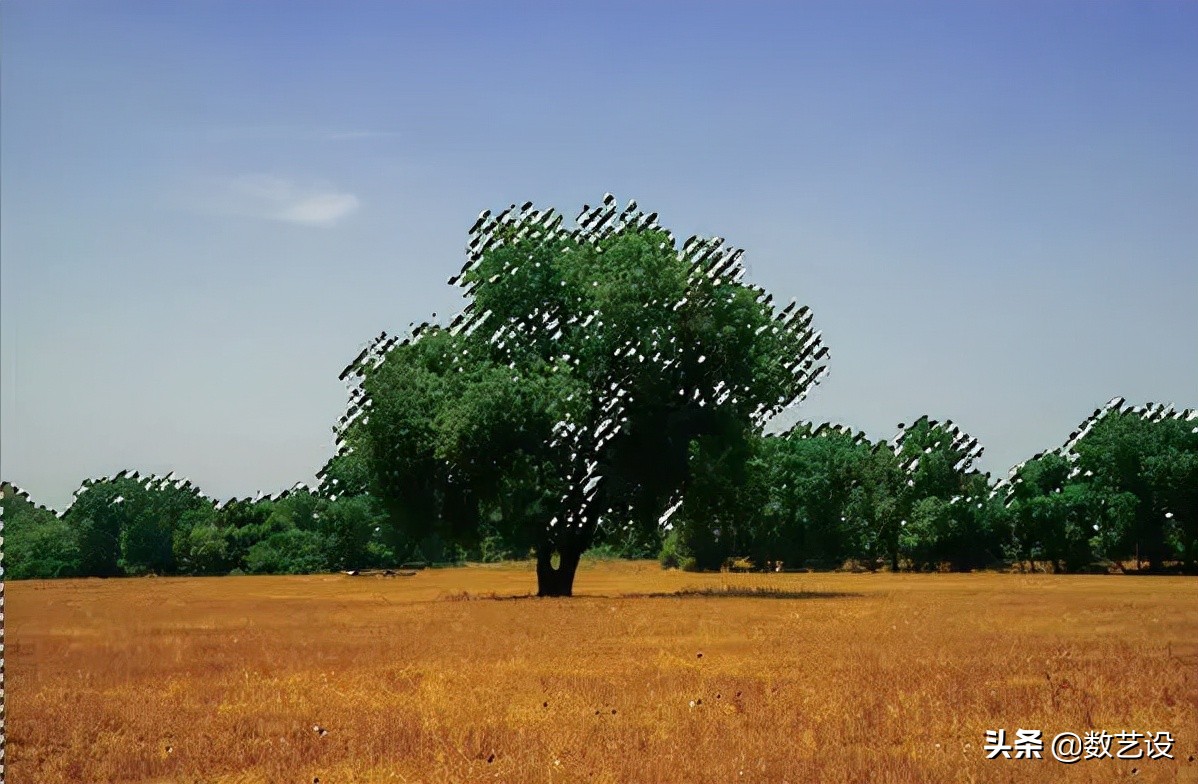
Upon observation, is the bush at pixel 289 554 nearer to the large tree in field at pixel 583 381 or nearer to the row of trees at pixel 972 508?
the row of trees at pixel 972 508

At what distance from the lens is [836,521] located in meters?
114

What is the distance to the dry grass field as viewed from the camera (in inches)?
639

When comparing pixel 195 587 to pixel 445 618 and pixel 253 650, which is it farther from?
pixel 253 650

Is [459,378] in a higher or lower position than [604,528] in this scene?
higher

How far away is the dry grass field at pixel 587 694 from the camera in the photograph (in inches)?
639

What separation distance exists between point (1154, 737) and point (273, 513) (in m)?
93.7

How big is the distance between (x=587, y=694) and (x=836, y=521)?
3720 inches

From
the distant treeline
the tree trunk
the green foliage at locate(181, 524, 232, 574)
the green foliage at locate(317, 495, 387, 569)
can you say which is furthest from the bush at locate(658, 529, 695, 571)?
the tree trunk

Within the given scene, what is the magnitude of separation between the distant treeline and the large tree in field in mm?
27257

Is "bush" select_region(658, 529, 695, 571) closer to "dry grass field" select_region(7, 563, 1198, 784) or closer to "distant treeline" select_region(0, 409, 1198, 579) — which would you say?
"distant treeline" select_region(0, 409, 1198, 579)

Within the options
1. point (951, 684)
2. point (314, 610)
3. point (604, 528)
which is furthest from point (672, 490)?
point (951, 684)

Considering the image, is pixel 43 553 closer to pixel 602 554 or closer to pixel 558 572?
pixel 602 554

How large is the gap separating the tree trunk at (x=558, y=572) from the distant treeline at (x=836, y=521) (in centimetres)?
2529

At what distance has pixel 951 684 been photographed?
23656 millimetres
